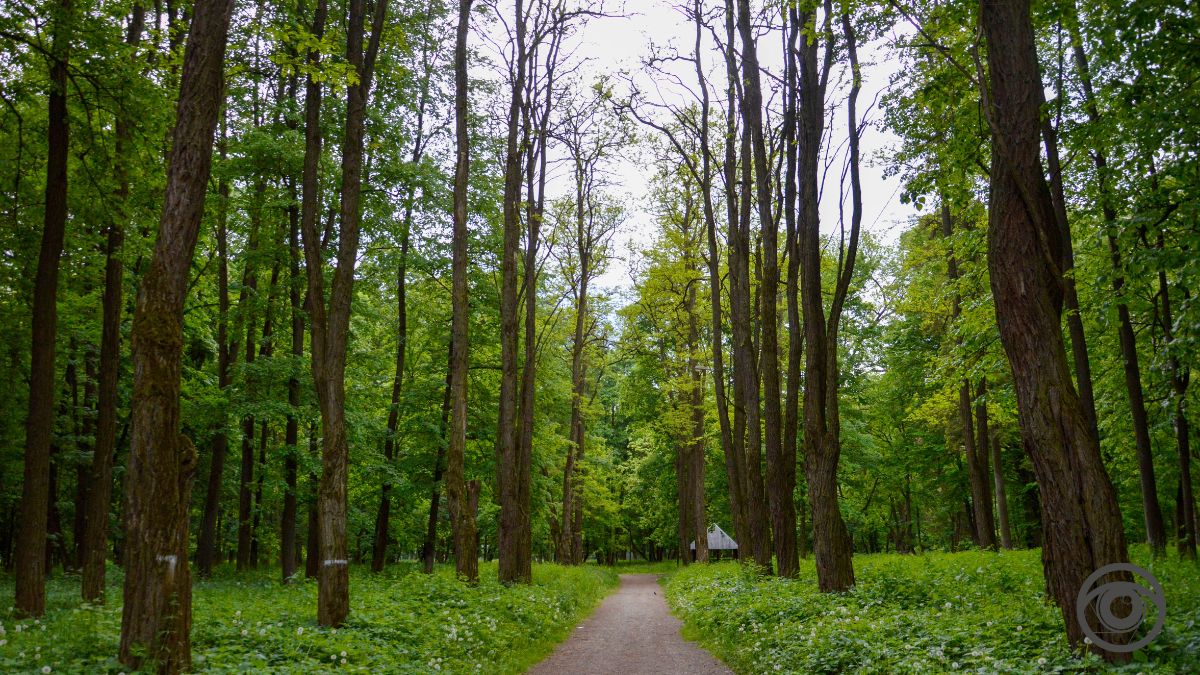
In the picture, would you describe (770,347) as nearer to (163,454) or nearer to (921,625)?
(921,625)

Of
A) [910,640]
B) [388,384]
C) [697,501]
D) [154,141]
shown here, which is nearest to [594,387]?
[697,501]

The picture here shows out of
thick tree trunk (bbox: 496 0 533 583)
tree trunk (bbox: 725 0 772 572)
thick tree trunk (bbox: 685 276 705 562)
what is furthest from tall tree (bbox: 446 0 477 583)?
thick tree trunk (bbox: 685 276 705 562)

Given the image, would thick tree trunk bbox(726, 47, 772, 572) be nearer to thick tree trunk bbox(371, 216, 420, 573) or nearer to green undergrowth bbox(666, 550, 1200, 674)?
green undergrowth bbox(666, 550, 1200, 674)

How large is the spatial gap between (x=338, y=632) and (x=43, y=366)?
5.30 m

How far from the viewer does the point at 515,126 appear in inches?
630

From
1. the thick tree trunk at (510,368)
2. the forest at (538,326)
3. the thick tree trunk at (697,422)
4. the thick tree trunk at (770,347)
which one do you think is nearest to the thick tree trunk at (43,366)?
the forest at (538,326)

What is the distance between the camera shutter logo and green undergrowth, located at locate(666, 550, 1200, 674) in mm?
125

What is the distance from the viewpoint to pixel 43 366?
30.8 feet

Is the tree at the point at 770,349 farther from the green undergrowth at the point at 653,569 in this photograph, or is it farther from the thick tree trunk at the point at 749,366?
the green undergrowth at the point at 653,569

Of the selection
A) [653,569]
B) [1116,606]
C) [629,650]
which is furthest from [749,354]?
[653,569]

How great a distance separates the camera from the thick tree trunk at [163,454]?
5715mm

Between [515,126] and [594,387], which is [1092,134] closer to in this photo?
[515,126]

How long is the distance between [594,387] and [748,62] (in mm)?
21598

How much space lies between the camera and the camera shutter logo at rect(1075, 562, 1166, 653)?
5.34 meters
